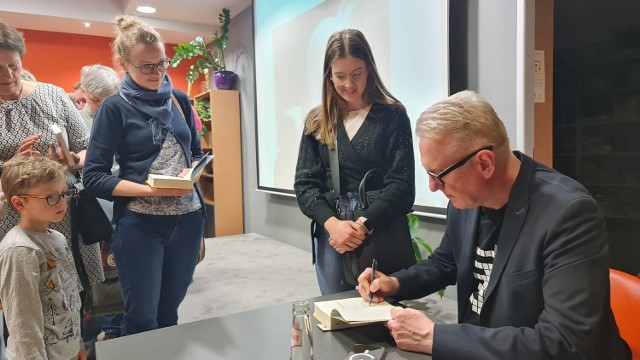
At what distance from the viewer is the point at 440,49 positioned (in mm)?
2619

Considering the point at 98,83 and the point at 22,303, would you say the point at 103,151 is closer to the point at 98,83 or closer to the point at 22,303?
the point at 22,303

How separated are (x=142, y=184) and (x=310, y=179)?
2.03ft

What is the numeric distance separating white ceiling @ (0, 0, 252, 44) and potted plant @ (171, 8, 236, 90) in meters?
0.28

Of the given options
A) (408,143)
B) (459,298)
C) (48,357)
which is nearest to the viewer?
(459,298)

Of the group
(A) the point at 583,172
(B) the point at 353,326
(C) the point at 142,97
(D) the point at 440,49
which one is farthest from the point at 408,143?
(A) the point at 583,172

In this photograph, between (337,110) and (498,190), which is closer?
(498,190)

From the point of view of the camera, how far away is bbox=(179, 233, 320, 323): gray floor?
309 centimetres

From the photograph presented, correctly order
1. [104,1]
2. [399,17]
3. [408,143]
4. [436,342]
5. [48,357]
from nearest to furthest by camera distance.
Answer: [436,342], [48,357], [408,143], [399,17], [104,1]

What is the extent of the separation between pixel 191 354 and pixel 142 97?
105 centimetres

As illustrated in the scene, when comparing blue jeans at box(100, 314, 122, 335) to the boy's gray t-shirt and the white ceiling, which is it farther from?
the white ceiling

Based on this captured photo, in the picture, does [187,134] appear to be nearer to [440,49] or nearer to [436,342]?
[436,342]

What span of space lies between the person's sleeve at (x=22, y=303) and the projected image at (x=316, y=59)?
2056mm

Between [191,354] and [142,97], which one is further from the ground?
[142,97]

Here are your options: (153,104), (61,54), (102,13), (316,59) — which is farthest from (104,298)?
(61,54)
